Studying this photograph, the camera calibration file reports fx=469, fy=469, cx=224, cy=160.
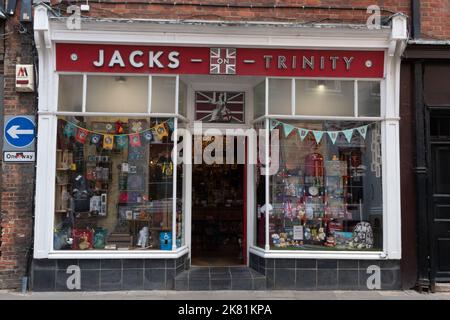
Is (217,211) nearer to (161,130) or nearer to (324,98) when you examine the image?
(161,130)

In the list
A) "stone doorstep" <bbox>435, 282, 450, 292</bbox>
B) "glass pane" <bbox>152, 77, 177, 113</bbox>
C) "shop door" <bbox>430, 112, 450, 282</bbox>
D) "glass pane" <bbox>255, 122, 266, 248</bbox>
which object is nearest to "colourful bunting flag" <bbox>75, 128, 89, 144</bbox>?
"glass pane" <bbox>152, 77, 177, 113</bbox>

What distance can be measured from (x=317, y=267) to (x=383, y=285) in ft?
3.72

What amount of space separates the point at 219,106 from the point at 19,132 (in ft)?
11.6

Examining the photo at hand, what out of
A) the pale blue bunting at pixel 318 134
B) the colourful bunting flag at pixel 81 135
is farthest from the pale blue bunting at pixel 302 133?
the colourful bunting flag at pixel 81 135

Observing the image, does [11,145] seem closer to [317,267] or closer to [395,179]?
[317,267]

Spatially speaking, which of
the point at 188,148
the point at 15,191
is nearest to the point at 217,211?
the point at 188,148

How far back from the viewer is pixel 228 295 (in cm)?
746

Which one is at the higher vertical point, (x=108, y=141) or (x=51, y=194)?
(x=108, y=141)

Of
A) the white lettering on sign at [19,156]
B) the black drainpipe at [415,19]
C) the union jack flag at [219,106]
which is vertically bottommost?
the white lettering on sign at [19,156]

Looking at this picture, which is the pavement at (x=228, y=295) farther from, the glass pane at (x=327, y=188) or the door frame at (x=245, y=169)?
the door frame at (x=245, y=169)

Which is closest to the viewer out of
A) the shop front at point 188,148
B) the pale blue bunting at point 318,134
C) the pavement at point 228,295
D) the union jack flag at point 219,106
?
the pavement at point 228,295

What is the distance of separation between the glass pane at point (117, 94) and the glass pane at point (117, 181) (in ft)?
0.61

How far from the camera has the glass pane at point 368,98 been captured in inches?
319

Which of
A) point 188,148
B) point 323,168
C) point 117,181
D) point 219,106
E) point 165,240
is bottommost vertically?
point 165,240
